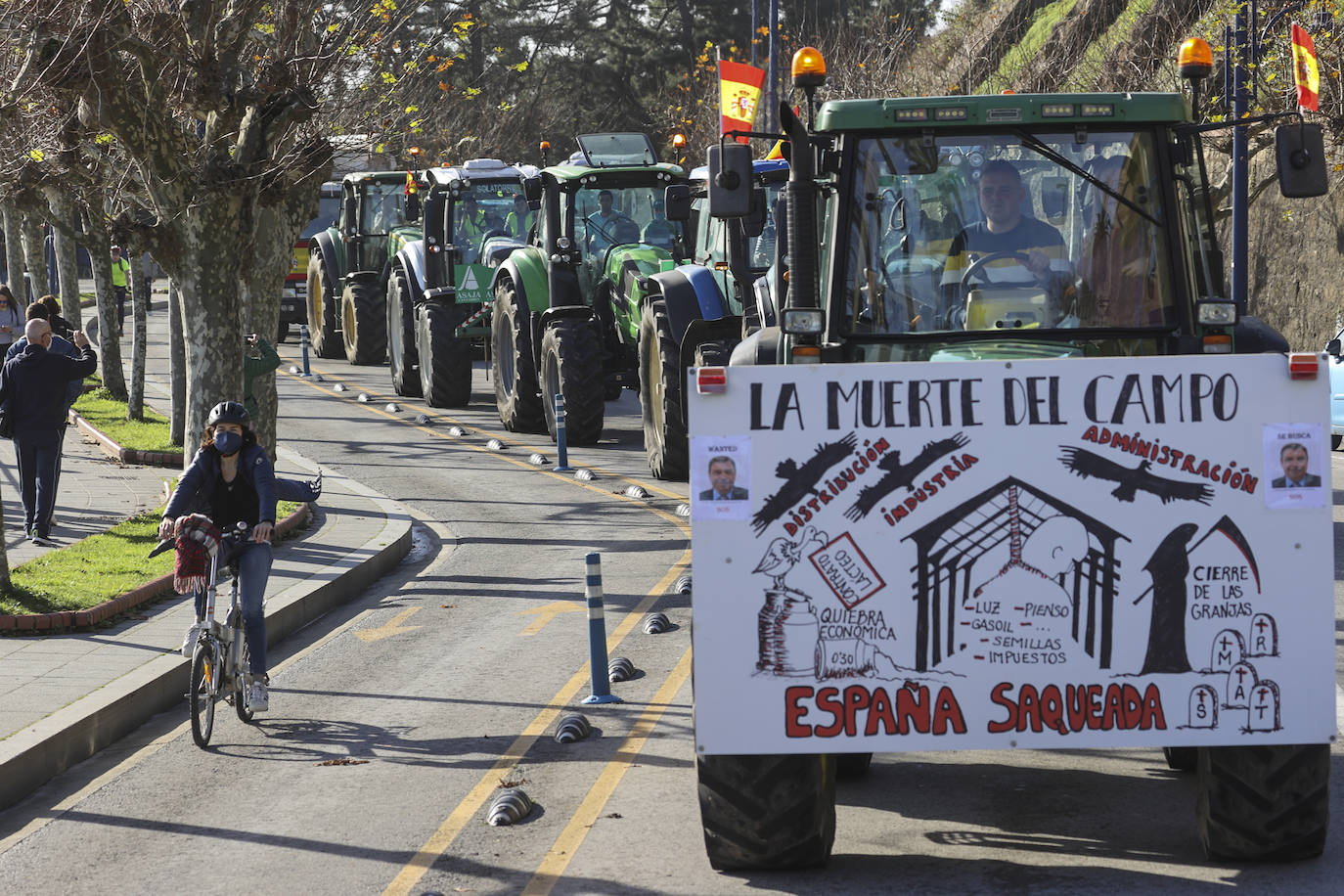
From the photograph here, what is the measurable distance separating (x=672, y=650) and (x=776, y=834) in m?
4.46

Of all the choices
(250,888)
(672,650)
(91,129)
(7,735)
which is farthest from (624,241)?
(250,888)

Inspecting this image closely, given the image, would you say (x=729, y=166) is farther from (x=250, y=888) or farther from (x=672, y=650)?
(x=672, y=650)

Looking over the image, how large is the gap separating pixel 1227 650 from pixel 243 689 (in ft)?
17.9

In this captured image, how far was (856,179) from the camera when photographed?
24.3 ft

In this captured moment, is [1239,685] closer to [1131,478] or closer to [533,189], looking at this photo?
[1131,478]

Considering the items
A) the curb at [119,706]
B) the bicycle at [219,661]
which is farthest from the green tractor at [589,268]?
the bicycle at [219,661]

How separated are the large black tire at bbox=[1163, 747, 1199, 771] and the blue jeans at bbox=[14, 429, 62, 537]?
1011cm

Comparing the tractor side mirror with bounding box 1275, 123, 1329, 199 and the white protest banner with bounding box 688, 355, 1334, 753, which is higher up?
the tractor side mirror with bounding box 1275, 123, 1329, 199

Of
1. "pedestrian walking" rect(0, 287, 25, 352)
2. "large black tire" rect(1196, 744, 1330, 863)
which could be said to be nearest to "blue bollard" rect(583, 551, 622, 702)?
"large black tire" rect(1196, 744, 1330, 863)

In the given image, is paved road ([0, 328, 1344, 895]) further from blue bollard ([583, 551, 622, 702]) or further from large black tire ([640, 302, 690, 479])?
large black tire ([640, 302, 690, 479])

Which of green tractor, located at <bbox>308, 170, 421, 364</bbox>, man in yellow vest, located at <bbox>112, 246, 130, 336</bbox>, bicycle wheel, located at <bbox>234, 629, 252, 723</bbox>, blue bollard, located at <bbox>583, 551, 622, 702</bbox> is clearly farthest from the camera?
man in yellow vest, located at <bbox>112, 246, 130, 336</bbox>

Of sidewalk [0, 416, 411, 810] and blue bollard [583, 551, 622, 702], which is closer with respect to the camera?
sidewalk [0, 416, 411, 810]

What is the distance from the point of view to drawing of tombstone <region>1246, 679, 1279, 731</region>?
5.96 m

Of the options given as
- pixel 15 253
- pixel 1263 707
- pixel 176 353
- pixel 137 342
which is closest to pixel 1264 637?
pixel 1263 707
